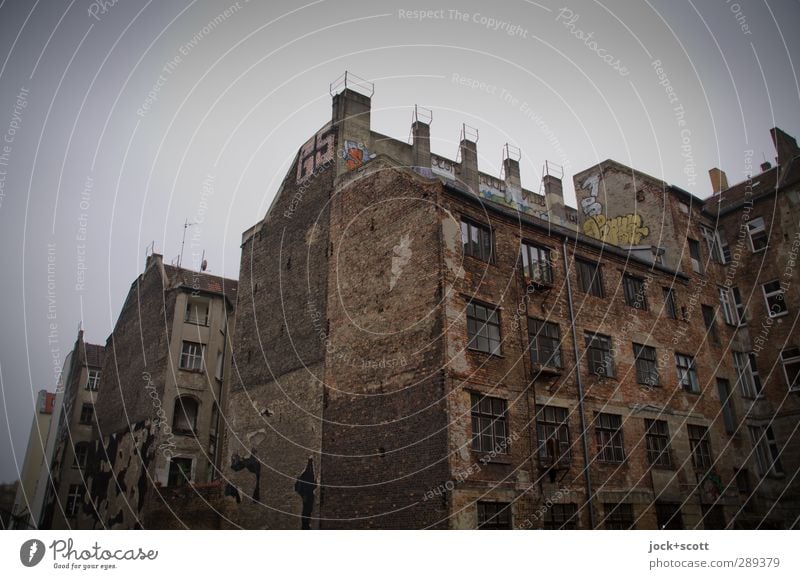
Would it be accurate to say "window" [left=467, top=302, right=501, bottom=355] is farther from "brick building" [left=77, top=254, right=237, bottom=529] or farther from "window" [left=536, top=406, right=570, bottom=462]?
"brick building" [left=77, top=254, right=237, bottom=529]

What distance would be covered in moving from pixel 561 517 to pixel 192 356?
64.6 ft

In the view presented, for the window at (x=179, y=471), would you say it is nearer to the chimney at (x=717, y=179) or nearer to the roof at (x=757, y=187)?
the roof at (x=757, y=187)

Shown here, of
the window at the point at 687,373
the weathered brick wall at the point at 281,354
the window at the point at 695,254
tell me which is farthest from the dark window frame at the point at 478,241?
the window at the point at 695,254

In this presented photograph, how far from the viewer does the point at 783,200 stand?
2767cm

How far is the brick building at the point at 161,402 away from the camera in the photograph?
27188 millimetres

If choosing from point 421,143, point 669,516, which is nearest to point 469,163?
point 421,143

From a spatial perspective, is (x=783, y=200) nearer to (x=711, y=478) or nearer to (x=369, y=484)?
(x=711, y=478)

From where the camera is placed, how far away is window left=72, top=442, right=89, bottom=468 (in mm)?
34469

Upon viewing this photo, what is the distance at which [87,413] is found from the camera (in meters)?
37.1

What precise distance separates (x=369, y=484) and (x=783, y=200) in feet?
75.8

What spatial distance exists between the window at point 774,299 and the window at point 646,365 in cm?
839
